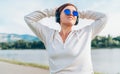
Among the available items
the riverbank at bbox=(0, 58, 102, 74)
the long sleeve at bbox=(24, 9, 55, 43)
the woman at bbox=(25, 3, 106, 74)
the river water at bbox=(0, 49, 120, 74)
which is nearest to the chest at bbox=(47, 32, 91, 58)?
the woman at bbox=(25, 3, 106, 74)

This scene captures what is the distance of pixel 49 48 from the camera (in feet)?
7.01

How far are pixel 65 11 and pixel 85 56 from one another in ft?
1.11

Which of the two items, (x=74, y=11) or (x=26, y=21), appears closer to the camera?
(x=74, y=11)

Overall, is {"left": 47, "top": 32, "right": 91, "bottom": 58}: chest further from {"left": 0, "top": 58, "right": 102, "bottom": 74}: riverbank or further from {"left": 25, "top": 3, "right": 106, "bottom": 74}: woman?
{"left": 0, "top": 58, "right": 102, "bottom": 74}: riverbank

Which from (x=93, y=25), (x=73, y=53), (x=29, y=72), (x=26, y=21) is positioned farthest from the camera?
(x=29, y=72)

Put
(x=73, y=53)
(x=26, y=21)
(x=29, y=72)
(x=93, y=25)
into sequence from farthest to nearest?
1. (x=29, y=72)
2. (x=26, y=21)
3. (x=93, y=25)
4. (x=73, y=53)

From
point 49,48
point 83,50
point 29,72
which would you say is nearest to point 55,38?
point 49,48

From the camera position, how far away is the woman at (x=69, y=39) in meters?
2.04

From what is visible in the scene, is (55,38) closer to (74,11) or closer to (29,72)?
(74,11)

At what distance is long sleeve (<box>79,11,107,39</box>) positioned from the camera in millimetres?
2191

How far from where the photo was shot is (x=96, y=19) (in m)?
2.26

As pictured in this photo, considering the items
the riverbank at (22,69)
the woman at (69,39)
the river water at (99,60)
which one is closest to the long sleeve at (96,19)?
the woman at (69,39)

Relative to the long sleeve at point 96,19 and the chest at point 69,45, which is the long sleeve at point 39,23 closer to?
the chest at point 69,45

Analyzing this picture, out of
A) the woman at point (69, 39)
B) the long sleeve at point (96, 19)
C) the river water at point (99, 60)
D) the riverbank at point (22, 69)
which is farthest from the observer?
the river water at point (99, 60)
